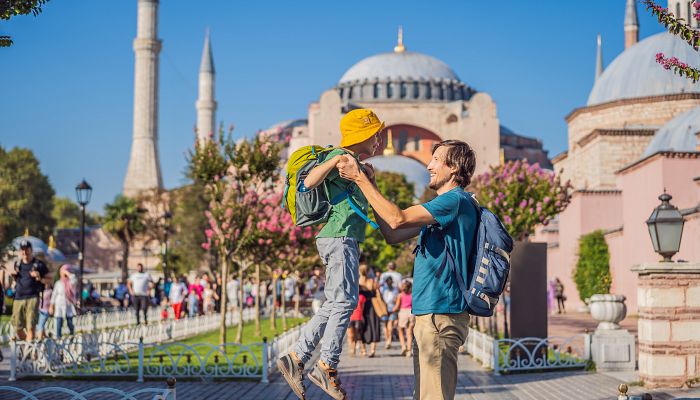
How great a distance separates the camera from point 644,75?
46375mm

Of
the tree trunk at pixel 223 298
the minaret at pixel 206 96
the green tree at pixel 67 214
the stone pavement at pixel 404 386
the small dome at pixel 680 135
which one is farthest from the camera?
the green tree at pixel 67 214

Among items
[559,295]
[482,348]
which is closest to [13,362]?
[482,348]

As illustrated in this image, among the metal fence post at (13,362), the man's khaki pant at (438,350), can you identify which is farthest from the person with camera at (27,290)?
the man's khaki pant at (438,350)

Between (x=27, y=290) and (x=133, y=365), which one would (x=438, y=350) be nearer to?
(x=133, y=365)

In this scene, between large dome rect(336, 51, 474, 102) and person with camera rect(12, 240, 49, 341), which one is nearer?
person with camera rect(12, 240, 49, 341)

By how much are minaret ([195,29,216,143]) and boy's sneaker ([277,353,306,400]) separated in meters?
84.5

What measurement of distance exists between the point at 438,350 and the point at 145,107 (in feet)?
250

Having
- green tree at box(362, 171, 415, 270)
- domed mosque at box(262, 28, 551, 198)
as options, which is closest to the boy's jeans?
green tree at box(362, 171, 415, 270)

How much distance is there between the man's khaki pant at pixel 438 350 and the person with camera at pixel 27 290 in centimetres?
997

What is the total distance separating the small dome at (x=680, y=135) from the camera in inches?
1362

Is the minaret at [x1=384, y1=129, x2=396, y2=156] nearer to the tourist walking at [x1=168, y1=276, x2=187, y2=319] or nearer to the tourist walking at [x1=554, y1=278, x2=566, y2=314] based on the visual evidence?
the tourist walking at [x1=554, y1=278, x2=566, y2=314]

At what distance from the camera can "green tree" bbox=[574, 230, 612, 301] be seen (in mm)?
38625

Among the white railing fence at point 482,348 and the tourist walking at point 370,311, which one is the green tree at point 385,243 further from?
the white railing fence at point 482,348

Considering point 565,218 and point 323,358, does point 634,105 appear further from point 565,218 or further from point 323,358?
point 323,358
